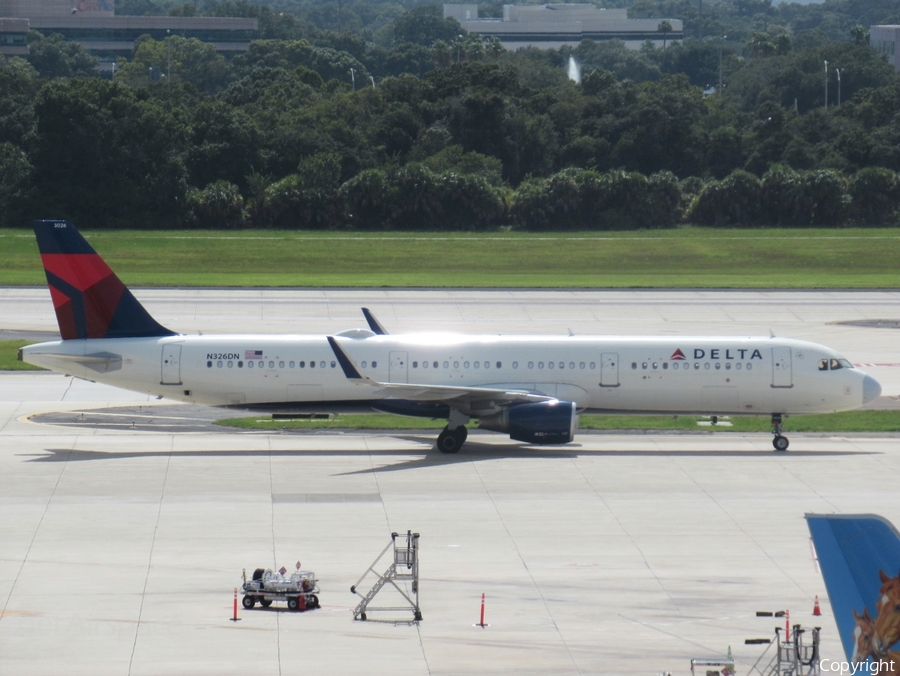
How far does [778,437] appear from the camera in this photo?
37000mm

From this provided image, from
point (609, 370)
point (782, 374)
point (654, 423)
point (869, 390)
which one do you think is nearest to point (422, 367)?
point (609, 370)

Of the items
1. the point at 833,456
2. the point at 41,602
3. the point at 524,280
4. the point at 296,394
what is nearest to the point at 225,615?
the point at 41,602

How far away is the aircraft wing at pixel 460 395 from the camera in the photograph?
3562 centimetres

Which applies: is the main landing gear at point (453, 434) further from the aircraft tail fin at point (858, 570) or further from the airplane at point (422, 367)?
the aircraft tail fin at point (858, 570)

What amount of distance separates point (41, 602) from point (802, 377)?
22.7 meters

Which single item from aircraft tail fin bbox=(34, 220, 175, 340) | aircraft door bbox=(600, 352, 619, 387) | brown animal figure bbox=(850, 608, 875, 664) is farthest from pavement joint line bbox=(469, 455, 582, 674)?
aircraft tail fin bbox=(34, 220, 175, 340)

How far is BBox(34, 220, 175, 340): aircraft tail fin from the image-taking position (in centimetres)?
3769

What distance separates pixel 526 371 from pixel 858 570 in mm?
23964

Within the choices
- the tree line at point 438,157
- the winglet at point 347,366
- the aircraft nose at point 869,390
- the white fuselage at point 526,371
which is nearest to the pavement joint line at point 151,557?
the white fuselage at point 526,371

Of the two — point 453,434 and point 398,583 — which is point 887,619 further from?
point 453,434

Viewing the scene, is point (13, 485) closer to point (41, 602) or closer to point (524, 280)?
point (41, 602)

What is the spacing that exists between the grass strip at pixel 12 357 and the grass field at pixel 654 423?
11.5 metres

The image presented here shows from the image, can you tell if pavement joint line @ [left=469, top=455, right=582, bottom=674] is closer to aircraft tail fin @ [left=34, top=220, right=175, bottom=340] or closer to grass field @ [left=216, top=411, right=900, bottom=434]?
grass field @ [left=216, top=411, right=900, bottom=434]

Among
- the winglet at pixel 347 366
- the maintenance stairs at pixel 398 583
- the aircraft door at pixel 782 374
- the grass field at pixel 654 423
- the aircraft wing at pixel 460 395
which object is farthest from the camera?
the grass field at pixel 654 423
